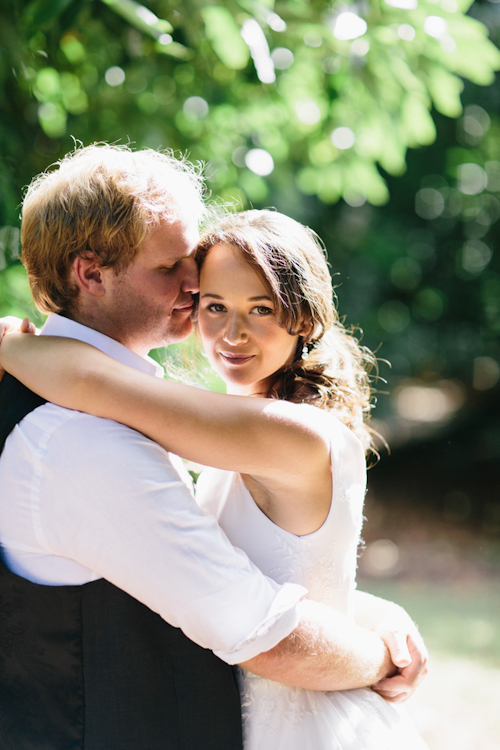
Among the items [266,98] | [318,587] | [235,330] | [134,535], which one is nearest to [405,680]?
[318,587]

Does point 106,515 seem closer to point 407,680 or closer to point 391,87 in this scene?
point 407,680

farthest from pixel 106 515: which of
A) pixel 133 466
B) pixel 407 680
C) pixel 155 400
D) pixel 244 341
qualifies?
pixel 407 680

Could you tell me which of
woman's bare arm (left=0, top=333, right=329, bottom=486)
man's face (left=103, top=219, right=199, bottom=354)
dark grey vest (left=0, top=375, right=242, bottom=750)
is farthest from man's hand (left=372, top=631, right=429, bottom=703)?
man's face (left=103, top=219, right=199, bottom=354)

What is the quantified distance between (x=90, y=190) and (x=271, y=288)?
582mm

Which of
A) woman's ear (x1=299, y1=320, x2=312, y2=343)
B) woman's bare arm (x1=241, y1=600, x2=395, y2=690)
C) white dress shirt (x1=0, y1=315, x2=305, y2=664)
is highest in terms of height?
woman's ear (x1=299, y1=320, x2=312, y2=343)

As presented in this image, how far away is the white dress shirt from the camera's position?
140 centimetres

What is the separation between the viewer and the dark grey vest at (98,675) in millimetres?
1494

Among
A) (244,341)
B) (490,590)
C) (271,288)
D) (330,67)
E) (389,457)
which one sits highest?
(330,67)

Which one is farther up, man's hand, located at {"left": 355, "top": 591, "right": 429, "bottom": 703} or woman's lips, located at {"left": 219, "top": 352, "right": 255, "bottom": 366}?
woman's lips, located at {"left": 219, "top": 352, "right": 255, "bottom": 366}

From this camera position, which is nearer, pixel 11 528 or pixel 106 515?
pixel 106 515

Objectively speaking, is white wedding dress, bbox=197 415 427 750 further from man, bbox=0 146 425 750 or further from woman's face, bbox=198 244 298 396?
woman's face, bbox=198 244 298 396

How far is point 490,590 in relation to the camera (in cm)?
737

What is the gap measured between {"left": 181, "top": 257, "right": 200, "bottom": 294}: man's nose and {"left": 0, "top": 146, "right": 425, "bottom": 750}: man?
0.88 feet

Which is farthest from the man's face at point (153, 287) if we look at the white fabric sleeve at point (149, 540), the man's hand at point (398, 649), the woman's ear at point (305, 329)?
the man's hand at point (398, 649)
